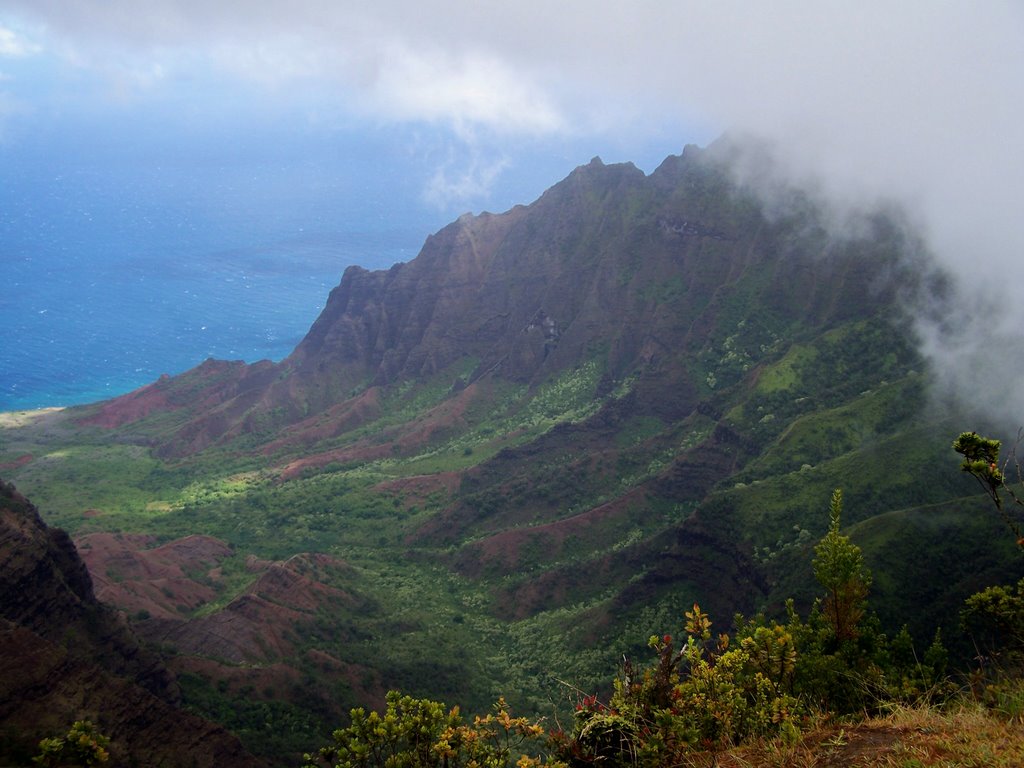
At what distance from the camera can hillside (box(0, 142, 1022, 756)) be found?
2088 inches

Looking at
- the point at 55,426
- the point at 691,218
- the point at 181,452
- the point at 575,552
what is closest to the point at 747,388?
the point at 575,552

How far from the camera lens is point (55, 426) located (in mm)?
128000

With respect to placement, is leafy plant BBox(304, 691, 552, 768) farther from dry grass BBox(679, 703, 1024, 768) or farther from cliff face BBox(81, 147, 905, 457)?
cliff face BBox(81, 147, 905, 457)

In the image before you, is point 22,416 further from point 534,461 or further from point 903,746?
point 903,746

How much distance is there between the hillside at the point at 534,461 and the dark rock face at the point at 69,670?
5.67m

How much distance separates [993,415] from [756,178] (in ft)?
167

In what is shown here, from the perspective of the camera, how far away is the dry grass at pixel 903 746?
39.5 feet

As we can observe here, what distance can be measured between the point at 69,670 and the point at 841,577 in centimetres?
2841

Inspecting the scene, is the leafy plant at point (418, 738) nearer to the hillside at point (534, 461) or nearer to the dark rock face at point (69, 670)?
the dark rock face at point (69, 670)

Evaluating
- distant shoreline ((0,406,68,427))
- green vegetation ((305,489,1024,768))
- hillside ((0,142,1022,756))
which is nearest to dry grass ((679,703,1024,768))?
green vegetation ((305,489,1024,768))

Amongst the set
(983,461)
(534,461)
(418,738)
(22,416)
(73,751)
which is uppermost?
(22,416)

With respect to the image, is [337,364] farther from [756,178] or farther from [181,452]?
[756,178]

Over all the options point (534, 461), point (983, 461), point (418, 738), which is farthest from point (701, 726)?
point (534, 461)

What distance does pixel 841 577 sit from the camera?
19.3 metres
